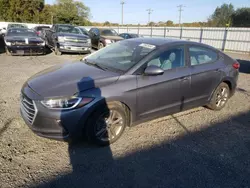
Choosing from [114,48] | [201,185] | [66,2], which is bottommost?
[201,185]

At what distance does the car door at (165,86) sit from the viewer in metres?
3.26

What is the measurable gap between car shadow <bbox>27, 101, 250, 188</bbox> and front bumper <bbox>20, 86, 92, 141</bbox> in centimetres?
36

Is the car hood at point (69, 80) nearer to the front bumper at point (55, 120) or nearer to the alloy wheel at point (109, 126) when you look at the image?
the front bumper at point (55, 120)

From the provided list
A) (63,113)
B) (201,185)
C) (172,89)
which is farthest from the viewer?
(172,89)

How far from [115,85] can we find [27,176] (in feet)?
5.32

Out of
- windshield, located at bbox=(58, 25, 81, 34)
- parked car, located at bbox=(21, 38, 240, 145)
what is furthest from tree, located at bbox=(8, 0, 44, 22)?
parked car, located at bbox=(21, 38, 240, 145)

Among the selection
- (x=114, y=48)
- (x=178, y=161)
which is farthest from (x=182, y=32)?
(x=178, y=161)

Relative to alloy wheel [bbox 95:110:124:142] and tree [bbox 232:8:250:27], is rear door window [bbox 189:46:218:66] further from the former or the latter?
tree [bbox 232:8:250:27]

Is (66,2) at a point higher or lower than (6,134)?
higher

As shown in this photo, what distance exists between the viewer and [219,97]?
4547 mm

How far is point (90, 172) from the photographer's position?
2555mm

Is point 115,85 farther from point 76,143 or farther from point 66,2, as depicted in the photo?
point 66,2

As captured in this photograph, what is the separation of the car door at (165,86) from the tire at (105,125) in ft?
1.15

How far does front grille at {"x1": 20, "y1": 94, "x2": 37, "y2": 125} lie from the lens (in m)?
2.79
